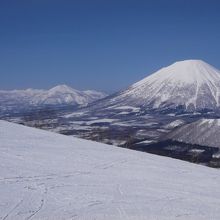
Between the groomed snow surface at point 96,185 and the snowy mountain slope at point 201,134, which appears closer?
the groomed snow surface at point 96,185

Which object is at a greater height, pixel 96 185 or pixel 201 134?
pixel 96 185

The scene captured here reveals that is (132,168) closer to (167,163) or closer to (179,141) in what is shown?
(167,163)

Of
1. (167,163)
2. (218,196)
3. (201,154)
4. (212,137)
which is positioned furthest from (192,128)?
(218,196)

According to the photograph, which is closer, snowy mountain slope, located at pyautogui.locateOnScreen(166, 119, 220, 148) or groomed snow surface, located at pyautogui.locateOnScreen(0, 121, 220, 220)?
→ groomed snow surface, located at pyautogui.locateOnScreen(0, 121, 220, 220)

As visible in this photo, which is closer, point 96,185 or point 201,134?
point 96,185
